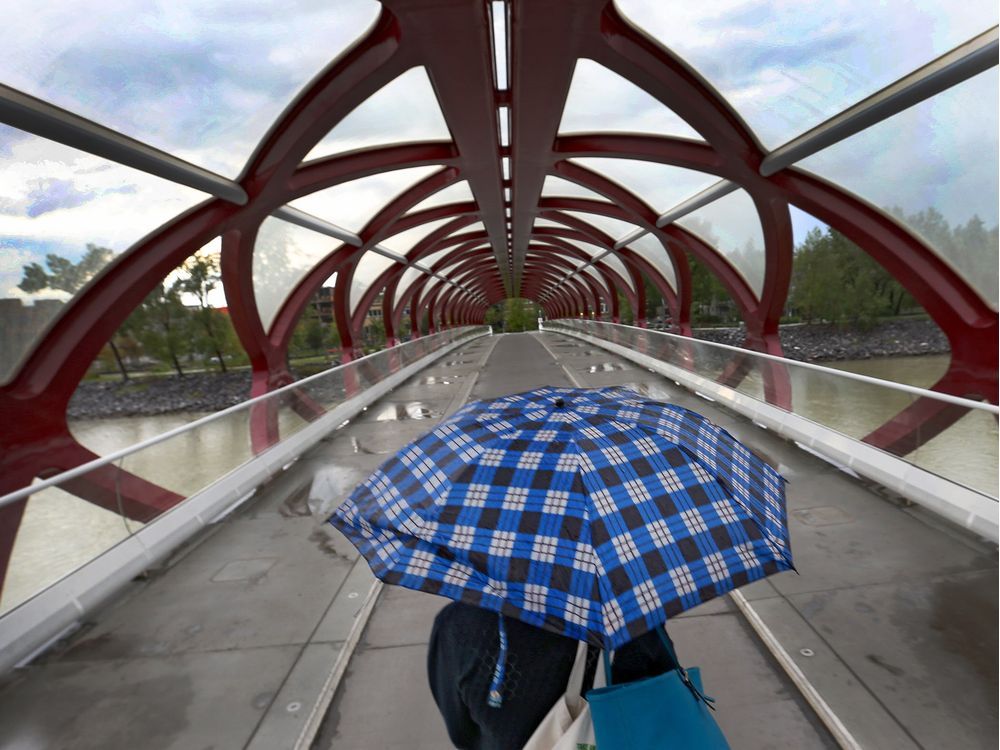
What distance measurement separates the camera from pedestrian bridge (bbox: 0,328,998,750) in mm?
2795

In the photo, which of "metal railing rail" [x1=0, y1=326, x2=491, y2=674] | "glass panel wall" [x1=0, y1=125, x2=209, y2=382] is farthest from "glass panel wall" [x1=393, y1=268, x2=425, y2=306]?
"metal railing rail" [x1=0, y1=326, x2=491, y2=674]

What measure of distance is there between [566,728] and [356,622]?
242 cm

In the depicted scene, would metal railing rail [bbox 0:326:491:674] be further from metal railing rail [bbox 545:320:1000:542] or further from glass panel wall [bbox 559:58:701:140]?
glass panel wall [bbox 559:58:701:140]

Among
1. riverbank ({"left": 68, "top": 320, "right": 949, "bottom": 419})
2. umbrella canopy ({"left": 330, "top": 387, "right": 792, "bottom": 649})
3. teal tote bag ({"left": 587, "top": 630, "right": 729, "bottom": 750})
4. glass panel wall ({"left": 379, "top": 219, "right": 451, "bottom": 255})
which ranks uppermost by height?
glass panel wall ({"left": 379, "top": 219, "right": 451, "bottom": 255})

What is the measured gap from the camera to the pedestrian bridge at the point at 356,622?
2.79 meters

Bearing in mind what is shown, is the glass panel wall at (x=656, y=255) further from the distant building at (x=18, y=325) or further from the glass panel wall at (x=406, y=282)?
the distant building at (x=18, y=325)

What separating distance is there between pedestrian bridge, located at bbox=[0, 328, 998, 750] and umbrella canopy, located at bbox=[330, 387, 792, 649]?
4.82 ft

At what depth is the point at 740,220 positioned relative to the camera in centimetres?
1727

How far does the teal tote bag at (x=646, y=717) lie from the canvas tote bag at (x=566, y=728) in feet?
0.21

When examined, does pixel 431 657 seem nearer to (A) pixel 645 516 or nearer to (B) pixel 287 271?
(A) pixel 645 516

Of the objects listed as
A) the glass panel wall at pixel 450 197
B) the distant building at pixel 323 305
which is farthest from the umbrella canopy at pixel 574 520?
the distant building at pixel 323 305

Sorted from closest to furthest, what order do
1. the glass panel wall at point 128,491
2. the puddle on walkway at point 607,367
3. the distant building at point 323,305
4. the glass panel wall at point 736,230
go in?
1. the glass panel wall at point 128,491
2. the puddle on walkway at point 607,367
3. the glass panel wall at point 736,230
4. the distant building at point 323,305

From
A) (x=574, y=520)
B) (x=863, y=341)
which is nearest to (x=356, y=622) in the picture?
(x=574, y=520)

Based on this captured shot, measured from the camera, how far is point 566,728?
1.61 m
